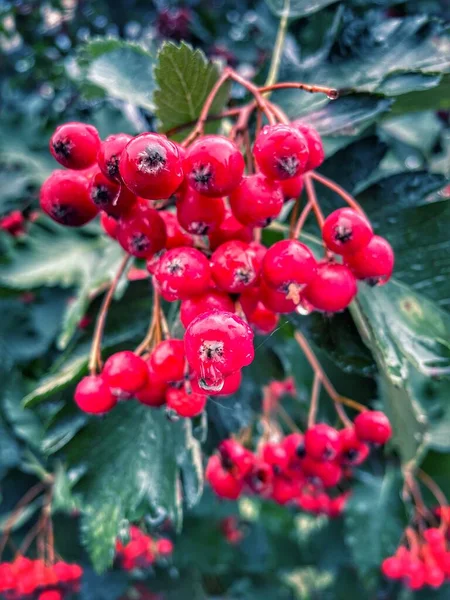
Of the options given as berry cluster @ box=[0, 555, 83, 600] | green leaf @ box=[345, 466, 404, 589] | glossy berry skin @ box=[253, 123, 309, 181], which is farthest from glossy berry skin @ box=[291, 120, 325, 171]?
berry cluster @ box=[0, 555, 83, 600]

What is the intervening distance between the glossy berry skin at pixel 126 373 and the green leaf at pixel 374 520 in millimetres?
1141

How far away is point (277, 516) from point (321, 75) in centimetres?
222

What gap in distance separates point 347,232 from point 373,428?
16.6 inches

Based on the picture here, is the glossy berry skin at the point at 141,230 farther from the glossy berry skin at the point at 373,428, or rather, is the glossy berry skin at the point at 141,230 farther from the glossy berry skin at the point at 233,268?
the glossy berry skin at the point at 373,428

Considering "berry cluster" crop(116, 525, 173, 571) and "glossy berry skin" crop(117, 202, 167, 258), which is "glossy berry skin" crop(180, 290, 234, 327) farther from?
"berry cluster" crop(116, 525, 173, 571)

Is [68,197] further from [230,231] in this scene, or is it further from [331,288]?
[331,288]

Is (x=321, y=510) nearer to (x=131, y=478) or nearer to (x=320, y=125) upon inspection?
(x=131, y=478)

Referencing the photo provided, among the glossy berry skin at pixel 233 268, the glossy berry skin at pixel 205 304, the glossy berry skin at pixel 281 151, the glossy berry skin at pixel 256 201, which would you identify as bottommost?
the glossy berry skin at pixel 205 304

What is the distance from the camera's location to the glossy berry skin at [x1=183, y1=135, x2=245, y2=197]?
1.86ft

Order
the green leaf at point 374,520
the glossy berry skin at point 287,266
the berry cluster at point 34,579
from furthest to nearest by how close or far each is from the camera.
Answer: the green leaf at point 374,520 < the berry cluster at point 34,579 < the glossy berry skin at point 287,266

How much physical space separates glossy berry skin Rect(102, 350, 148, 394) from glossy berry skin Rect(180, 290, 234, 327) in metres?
0.11

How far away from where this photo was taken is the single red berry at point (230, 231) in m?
0.65

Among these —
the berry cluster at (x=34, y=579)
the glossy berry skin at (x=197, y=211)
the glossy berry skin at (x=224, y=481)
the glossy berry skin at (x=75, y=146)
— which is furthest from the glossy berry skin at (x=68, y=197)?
the berry cluster at (x=34, y=579)

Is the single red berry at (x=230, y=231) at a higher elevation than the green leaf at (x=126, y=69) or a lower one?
lower
